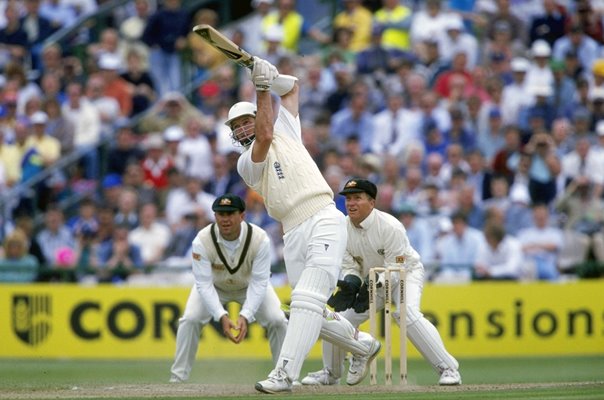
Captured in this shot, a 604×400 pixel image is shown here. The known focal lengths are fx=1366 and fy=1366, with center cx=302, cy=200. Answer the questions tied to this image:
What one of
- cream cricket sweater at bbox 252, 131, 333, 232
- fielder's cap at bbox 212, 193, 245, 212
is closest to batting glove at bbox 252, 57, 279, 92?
cream cricket sweater at bbox 252, 131, 333, 232

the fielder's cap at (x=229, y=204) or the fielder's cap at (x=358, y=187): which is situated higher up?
the fielder's cap at (x=358, y=187)

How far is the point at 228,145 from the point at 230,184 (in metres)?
0.64

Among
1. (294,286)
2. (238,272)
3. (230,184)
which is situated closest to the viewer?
(294,286)

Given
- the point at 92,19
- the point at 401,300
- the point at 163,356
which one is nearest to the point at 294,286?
the point at 401,300

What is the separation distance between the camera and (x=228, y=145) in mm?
18531

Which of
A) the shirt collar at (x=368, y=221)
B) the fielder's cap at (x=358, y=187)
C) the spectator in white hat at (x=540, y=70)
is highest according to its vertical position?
the spectator in white hat at (x=540, y=70)

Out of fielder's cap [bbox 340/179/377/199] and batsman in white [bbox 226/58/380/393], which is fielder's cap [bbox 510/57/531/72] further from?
batsman in white [bbox 226/58/380/393]

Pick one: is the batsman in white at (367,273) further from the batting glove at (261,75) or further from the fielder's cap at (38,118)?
the fielder's cap at (38,118)

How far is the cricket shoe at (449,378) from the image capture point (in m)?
11.1

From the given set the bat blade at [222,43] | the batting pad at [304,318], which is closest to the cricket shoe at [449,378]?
the batting pad at [304,318]

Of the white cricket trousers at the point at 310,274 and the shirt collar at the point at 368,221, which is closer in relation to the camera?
the white cricket trousers at the point at 310,274

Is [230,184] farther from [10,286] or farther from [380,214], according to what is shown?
[380,214]

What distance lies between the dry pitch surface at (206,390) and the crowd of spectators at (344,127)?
19.8ft

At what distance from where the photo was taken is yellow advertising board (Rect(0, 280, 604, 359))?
16891 mm
